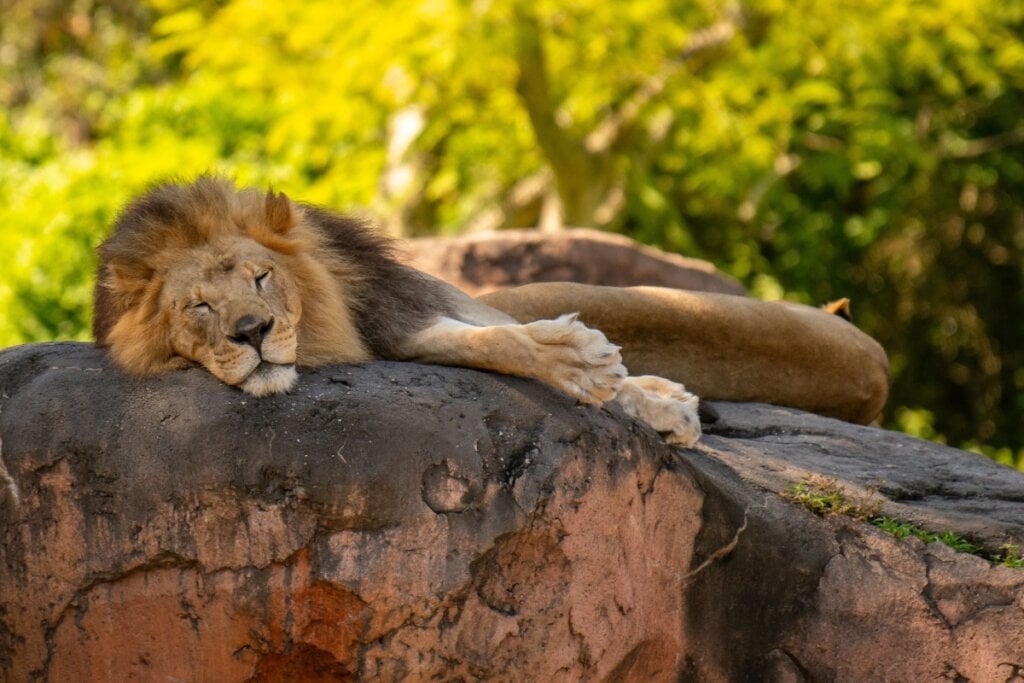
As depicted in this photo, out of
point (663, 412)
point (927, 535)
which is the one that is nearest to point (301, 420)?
point (663, 412)

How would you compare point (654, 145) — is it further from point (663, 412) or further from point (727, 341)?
point (663, 412)

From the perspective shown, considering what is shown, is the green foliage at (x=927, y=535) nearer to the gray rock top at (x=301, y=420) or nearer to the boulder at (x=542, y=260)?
the gray rock top at (x=301, y=420)

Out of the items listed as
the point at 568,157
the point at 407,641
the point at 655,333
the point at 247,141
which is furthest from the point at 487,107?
the point at 407,641

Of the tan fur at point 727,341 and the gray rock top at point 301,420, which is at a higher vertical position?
the gray rock top at point 301,420

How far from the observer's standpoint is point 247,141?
12.1 m

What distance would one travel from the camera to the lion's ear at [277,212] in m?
3.63

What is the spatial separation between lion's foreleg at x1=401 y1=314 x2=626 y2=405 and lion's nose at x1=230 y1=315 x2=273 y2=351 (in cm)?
56

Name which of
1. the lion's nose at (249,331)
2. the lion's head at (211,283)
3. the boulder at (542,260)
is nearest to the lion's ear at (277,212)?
the lion's head at (211,283)

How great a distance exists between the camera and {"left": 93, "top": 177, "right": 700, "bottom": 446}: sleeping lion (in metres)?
3.36

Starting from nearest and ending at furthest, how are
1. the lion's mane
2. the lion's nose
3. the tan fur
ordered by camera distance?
1. the lion's nose
2. the lion's mane
3. the tan fur

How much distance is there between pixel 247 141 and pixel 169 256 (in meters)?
8.81

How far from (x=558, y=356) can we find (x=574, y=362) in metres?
0.04

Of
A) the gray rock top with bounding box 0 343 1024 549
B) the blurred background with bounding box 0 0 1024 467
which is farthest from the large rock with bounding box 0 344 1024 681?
the blurred background with bounding box 0 0 1024 467

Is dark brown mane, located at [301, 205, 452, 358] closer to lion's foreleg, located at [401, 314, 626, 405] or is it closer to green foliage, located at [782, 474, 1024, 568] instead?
lion's foreleg, located at [401, 314, 626, 405]
